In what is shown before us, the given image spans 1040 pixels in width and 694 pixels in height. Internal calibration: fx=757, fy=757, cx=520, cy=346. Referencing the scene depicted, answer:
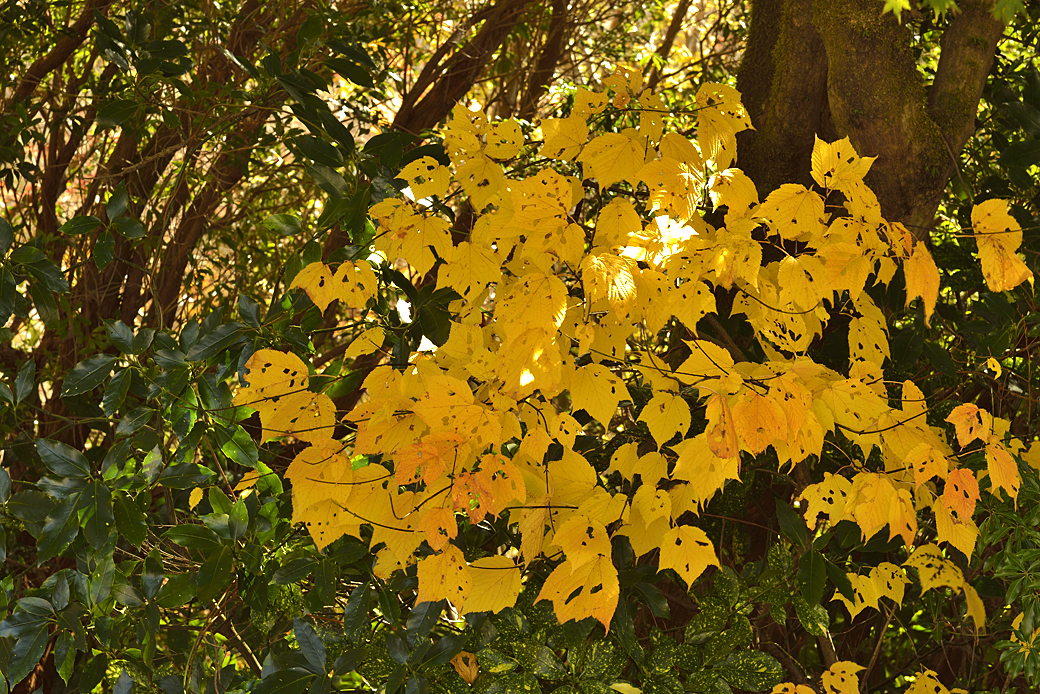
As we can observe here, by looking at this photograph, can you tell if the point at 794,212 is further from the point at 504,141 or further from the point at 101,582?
the point at 101,582

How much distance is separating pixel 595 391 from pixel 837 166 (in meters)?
0.49

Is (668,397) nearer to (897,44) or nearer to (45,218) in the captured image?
(897,44)

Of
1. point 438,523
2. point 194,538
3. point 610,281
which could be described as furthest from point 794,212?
point 194,538

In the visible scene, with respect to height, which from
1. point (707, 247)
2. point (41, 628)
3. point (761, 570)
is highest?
point (707, 247)

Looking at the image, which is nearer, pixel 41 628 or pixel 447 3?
pixel 41 628

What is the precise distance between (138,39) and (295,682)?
1397 millimetres

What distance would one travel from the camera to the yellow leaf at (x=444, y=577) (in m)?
1.10

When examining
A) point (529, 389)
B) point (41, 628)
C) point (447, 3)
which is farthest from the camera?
point (447, 3)

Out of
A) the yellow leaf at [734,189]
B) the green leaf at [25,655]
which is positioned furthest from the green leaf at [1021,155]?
the green leaf at [25,655]

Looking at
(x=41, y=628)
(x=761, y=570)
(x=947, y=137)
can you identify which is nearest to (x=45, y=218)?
(x=41, y=628)

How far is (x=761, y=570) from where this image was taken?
1.53m

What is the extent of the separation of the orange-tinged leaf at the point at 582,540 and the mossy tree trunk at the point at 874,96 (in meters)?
0.92

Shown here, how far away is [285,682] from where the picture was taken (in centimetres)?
127

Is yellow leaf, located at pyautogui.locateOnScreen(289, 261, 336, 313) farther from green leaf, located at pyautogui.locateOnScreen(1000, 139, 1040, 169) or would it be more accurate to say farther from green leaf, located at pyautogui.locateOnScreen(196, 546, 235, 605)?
green leaf, located at pyautogui.locateOnScreen(1000, 139, 1040, 169)
